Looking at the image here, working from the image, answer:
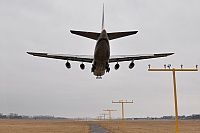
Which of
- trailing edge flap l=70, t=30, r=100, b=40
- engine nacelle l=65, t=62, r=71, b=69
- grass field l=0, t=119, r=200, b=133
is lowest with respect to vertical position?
grass field l=0, t=119, r=200, b=133

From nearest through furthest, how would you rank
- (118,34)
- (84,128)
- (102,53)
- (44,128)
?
(118,34)
(102,53)
(84,128)
(44,128)

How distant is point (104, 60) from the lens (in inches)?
1017

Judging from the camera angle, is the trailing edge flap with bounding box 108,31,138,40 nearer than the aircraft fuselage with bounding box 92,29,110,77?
Yes

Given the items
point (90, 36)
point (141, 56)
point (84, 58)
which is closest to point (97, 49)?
point (90, 36)

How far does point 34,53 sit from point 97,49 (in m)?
7.59

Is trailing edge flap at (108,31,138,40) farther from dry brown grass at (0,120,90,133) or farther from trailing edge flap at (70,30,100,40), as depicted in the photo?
dry brown grass at (0,120,90,133)

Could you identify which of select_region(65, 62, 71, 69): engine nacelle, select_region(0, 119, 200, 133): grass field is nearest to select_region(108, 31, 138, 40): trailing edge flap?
Answer: select_region(65, 62, 71, 69): engine nacelle

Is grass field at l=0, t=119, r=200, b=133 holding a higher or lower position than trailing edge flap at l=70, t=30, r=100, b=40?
lower

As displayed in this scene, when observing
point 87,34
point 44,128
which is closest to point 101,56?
point 87,34

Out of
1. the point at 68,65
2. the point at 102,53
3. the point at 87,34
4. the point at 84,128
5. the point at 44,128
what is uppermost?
the point at 87,34

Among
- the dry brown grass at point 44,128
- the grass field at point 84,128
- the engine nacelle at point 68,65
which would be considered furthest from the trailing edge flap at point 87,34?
the dry brown grass at point 44,128

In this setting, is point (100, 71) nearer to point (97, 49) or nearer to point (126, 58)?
point (126, 58)

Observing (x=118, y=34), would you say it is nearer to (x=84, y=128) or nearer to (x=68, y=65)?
(x=68, y=65)

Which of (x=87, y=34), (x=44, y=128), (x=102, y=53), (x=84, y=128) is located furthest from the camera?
(x=44, y=128)
